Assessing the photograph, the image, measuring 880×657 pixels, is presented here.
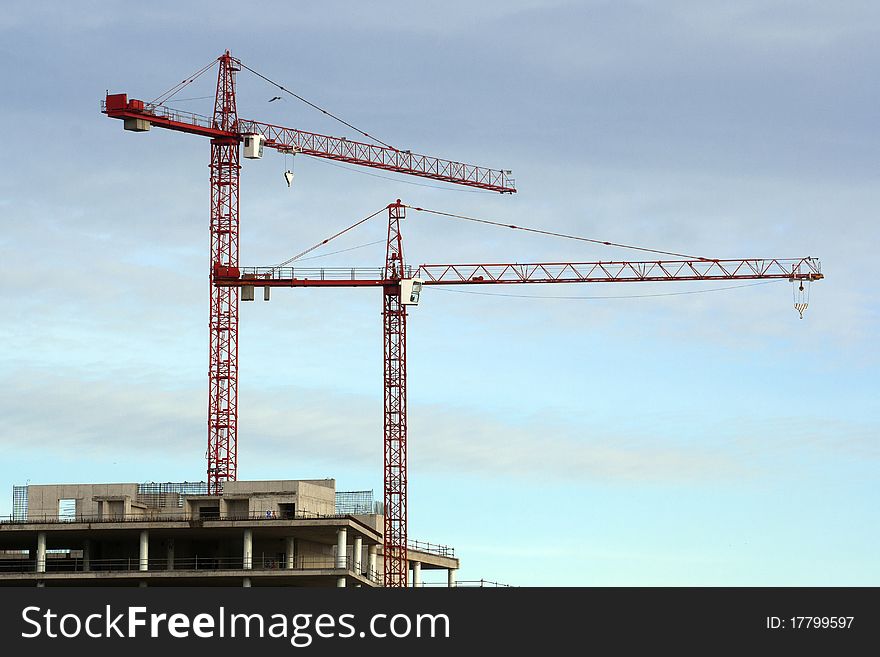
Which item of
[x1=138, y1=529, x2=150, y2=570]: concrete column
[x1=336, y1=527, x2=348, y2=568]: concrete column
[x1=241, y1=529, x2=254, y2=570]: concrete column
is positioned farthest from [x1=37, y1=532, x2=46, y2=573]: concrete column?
Answer: [x1=336, y1=527, x2=348, y2=568]: concrete column

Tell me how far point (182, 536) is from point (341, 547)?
15.8 m

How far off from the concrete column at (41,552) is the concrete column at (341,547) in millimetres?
28290

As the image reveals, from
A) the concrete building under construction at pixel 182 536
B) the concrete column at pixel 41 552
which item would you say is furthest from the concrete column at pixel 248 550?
the concrete column at pixel 41 552

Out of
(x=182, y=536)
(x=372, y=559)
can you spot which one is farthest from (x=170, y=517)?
(x=372, y=559)

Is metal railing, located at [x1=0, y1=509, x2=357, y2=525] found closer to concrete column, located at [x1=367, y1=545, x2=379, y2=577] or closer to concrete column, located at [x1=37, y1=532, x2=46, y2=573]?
concrete column, located at [x1=37, y1=532, x2=46, y2=573]

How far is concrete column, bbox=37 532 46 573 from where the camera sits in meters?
172

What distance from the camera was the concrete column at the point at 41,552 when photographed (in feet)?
565

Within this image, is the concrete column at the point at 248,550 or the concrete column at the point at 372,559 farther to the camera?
the concrete column at the point at 372,559

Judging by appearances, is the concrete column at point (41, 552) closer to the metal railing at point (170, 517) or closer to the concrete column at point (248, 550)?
the metal railing at point (170, 517)

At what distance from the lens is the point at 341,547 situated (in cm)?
17100
